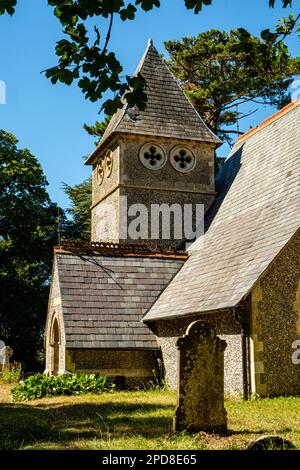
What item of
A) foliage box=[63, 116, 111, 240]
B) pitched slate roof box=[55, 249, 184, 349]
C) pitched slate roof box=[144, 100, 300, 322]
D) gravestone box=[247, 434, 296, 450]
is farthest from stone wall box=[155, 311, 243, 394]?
foliage box=[63, 116, 111, 240]

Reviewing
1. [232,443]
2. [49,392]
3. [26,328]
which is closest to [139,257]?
[49,392]

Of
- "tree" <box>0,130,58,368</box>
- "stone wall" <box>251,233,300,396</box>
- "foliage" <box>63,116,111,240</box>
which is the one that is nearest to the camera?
"stone wall" <box>251,233,300,396</box>

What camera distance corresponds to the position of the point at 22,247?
2920 centimetres

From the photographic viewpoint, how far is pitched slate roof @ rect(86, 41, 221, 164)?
63.9 feet

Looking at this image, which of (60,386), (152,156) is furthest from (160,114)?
(60,386)

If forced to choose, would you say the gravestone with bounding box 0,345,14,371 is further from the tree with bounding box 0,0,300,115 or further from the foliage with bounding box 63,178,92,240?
the tree with bounding box 0,0,300,115

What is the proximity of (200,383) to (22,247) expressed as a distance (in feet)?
75.6

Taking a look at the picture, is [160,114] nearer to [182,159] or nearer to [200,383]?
[182,159]

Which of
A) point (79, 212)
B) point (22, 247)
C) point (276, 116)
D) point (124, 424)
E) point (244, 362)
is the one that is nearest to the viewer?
point (124, 424)

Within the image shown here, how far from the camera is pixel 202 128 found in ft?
67.4

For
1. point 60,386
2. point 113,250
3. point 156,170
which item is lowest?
point 60,386

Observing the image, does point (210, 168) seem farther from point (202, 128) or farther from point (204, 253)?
point (204, 253)

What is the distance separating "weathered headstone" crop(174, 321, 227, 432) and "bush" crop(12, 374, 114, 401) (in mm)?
5698

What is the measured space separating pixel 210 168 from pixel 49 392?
10911 millimetres
